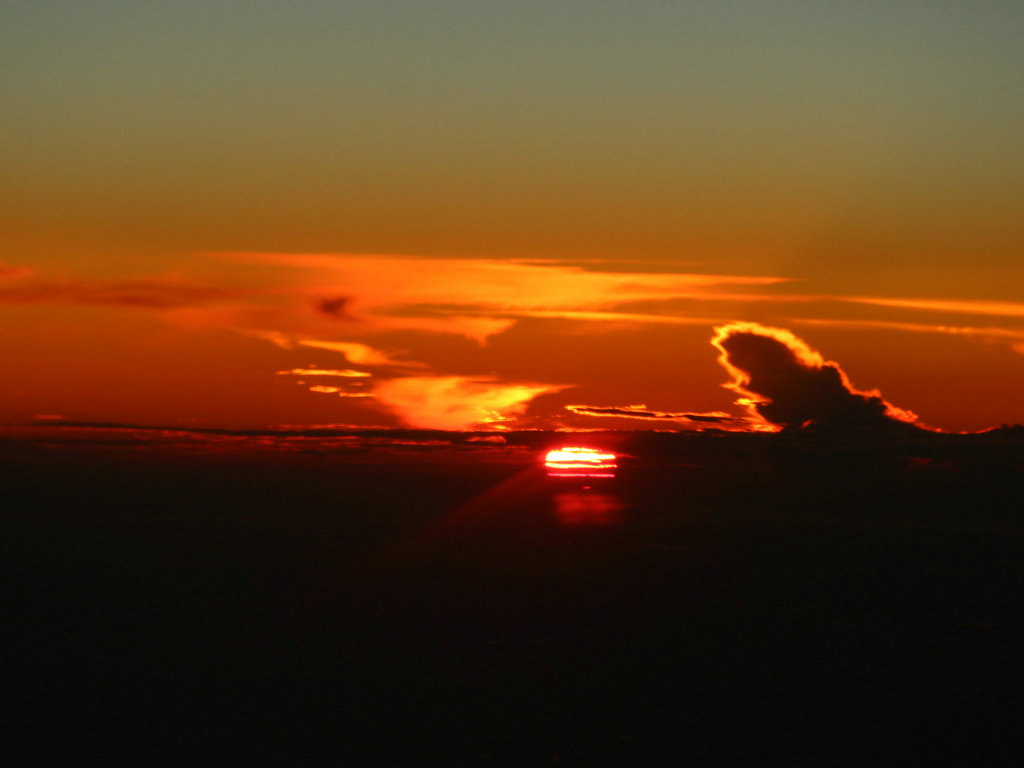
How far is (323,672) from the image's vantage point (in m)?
33.8

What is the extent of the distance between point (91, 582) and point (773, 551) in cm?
5005

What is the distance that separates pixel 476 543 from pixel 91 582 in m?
32.1

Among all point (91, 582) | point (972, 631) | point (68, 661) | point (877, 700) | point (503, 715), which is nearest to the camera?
point (503, 715)

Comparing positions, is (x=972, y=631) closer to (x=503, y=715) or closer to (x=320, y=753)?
(x=503, y=715)

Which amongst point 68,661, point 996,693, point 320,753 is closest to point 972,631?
point 996,693

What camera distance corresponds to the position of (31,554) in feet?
219

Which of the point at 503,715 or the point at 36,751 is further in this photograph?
the point at 503,715

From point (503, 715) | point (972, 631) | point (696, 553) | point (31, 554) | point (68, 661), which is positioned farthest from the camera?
point (696, 553)

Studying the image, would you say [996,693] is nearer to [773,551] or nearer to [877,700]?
[877,700]

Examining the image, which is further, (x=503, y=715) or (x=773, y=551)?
(x=773, y=551)

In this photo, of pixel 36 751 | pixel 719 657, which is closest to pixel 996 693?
pixel 719 657

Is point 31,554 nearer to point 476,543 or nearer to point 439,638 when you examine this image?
point 476,543

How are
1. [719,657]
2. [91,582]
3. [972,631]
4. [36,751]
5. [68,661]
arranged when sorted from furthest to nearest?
[91,582], [972,631], [719,657], [68,661], [36,751]

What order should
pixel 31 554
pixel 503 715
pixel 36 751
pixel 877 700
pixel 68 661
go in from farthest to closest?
pixel 31 554
pixel 68 661
pixel 877 700
pixel 503 715
pixel 36 751
